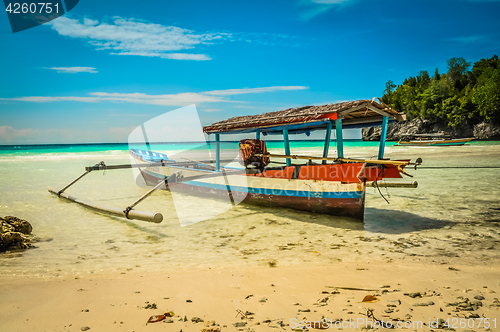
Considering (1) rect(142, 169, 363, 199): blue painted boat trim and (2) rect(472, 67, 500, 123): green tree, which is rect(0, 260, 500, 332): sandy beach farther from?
(2) rect(472, 67, 500, 123): green tree

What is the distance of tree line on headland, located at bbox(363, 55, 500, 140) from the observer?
58.4 m

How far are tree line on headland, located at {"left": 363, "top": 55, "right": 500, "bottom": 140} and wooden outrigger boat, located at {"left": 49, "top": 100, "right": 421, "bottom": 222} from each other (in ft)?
197

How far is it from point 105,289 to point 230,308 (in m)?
1.74

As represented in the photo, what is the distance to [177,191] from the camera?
11.0 meters

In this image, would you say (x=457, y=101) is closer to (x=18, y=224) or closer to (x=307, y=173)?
(x=307, y=173)

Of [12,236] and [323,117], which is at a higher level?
[323,117]

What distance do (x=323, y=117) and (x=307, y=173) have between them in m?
1.60

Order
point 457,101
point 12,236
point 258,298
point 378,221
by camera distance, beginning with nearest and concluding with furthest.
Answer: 1. point 258,298
2. point 12,236
3. point 378,221
4. point 457,101

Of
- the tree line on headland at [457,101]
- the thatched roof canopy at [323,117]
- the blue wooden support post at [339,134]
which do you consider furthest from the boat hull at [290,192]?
the tree line on headland at [457,101]

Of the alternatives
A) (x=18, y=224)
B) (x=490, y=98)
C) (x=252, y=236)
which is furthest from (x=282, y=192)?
(x=490, y=98)

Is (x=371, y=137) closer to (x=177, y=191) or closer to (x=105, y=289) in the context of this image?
(x=177, y=191)

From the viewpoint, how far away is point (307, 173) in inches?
287

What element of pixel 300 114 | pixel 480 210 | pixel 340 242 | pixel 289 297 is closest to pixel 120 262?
pixel 289 297

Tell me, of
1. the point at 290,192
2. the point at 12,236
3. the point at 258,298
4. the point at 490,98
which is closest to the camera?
the point at 258,298
